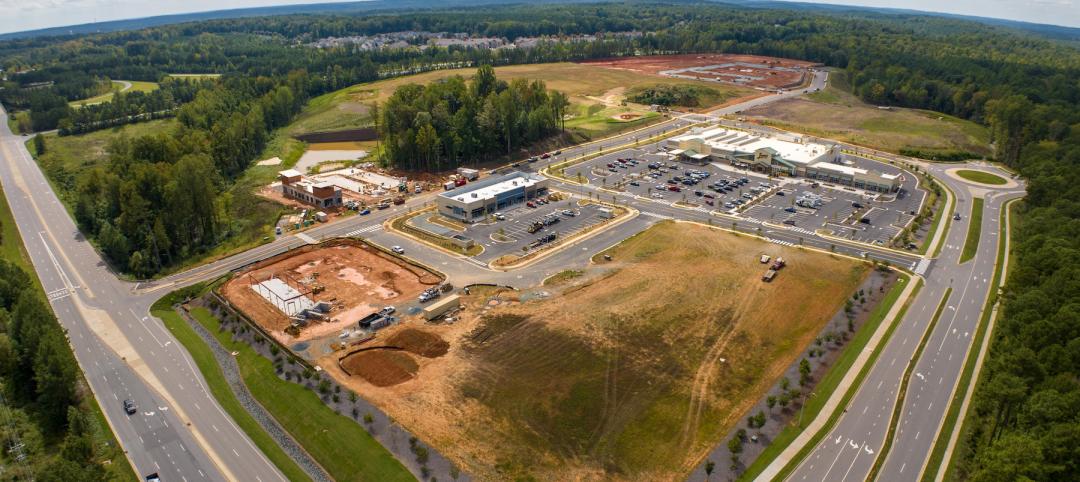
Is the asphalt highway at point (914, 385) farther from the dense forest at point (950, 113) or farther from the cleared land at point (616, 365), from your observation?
the cleared land at point (616, 365)

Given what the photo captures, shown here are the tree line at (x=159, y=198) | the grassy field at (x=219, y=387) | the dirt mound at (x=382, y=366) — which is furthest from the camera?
the tree line at (x=159, y=198)

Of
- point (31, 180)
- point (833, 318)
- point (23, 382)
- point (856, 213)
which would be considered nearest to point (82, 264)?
point (23, 382)

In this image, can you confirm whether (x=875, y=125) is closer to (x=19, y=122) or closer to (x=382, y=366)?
(x=382, y=366)

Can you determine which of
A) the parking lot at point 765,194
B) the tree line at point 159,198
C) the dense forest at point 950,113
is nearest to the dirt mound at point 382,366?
the tree line at point 159,198

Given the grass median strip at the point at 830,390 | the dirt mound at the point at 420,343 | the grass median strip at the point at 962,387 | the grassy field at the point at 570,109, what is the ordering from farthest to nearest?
the grassy field at the point at 570,109 → the dirt mound at the point at 420,343 → the grass median strip at the point at 830,390 → the grass median strip at the point at 962,387

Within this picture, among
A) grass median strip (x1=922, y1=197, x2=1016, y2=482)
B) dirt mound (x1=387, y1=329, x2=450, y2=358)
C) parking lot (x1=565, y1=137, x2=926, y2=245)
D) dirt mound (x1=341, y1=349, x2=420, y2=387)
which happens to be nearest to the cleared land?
dirt mound (x1=341, y1=349, x2=420, y2=387)

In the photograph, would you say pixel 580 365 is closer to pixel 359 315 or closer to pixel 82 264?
pixel 359 315
